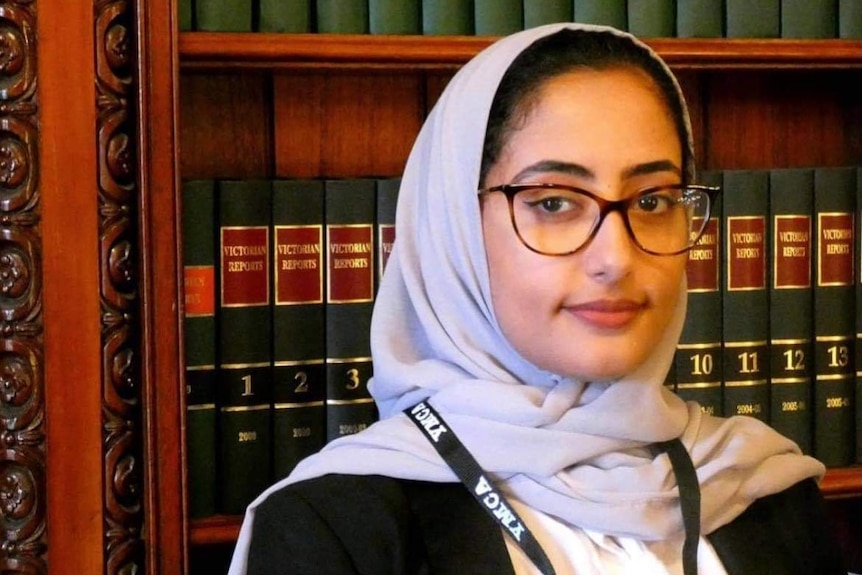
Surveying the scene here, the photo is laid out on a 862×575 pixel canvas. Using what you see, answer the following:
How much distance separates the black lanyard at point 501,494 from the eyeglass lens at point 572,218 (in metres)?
0.18

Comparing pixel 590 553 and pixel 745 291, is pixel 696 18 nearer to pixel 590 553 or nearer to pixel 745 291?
pixel 745 291

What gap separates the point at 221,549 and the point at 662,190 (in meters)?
0.71

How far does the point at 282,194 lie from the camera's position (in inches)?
46.0

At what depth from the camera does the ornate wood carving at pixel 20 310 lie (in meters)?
1.02

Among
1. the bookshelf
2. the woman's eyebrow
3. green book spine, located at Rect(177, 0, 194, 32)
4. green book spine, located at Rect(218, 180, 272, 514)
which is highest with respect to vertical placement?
green book spine, located at Rect(177, 0, 194, 32)

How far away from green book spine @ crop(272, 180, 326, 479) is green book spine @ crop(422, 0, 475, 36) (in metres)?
0.21

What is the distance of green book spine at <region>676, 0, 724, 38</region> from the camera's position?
4.02 ft

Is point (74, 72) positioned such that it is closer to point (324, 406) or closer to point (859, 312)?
point (324, 406)

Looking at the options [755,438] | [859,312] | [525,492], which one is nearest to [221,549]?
[525,492]

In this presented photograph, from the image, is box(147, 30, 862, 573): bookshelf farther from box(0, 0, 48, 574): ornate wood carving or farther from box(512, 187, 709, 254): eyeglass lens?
box(512, 187, 709, 254): eyeglass lens

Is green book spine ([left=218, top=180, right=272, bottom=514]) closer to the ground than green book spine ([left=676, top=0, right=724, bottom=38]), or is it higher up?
closer to the ground

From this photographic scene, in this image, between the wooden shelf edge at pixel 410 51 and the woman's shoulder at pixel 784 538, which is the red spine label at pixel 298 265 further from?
the woman's shoulder at pixel 784 538

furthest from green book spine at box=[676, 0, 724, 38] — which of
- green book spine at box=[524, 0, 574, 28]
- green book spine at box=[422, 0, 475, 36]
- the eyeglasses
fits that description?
the eyeglasses

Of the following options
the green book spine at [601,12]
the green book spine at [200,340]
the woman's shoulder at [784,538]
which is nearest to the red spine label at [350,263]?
the green book spine at [200,340]
